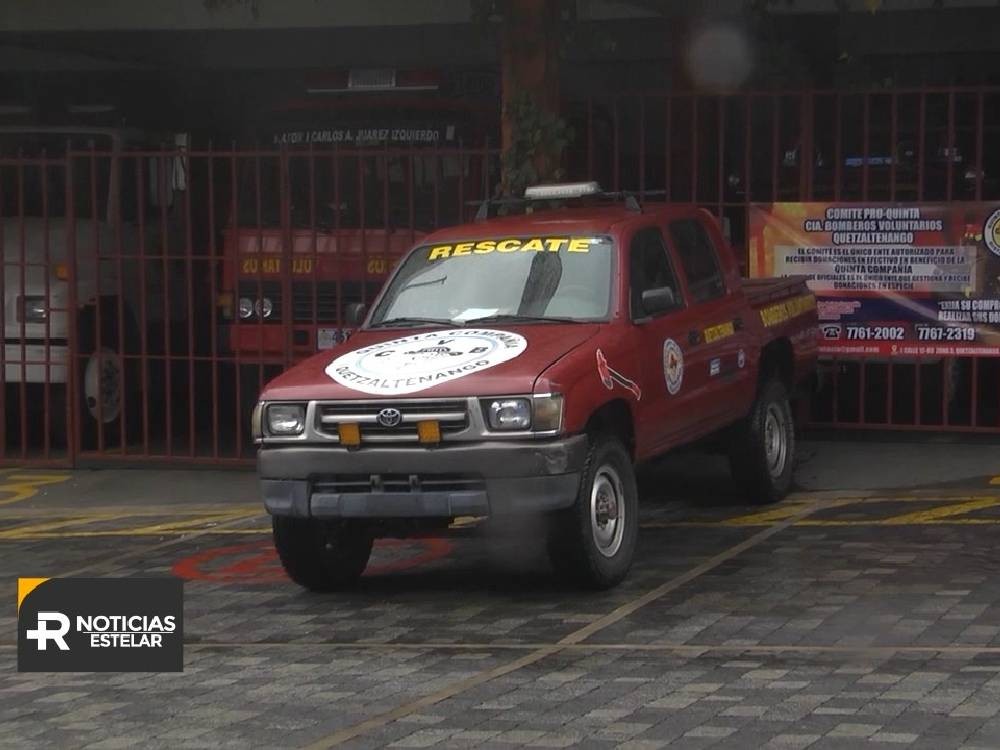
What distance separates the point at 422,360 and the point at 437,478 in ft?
2.08

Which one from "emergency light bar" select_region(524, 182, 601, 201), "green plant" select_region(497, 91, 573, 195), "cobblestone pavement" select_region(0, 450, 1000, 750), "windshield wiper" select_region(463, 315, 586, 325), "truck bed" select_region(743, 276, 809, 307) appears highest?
"green plant" select_region(497, 91, 573, 195)

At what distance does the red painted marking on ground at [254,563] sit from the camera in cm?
961

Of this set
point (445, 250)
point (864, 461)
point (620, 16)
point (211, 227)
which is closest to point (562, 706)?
point (445, 250)

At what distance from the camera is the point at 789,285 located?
11633 millimetres

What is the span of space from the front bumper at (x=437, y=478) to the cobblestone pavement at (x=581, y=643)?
1.59ft

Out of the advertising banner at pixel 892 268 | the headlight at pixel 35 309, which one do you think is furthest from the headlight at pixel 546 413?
the headlight at pixel 35 309

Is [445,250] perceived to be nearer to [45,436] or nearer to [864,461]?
[864,461]

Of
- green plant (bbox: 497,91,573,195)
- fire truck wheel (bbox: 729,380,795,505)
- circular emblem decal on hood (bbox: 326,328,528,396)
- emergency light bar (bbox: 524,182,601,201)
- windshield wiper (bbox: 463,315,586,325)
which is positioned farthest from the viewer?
green plant (bbox: 497,91,573,195)

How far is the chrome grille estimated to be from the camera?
814 cm

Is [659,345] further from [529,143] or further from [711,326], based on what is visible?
[529,143]

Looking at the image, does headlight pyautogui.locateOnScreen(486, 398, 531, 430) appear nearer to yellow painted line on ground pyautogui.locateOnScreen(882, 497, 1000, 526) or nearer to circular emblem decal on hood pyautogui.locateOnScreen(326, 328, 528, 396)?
circular emblem decal on hood pyautogui.locateOnScreen(326, 328, 528, 396)

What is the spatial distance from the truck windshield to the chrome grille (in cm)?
118

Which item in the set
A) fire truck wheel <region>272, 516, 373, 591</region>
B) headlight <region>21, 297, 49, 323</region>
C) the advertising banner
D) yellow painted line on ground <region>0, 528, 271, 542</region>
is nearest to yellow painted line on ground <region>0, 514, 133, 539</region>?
yellow painted line on ground <region>0, 528, 271, 542</region>

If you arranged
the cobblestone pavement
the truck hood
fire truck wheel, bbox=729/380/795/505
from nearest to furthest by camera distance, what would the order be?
the cobblestone pavement, the truck hood, fire truck wheel, bbox=729/380/795/505
